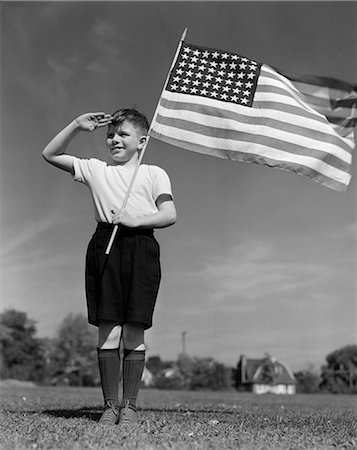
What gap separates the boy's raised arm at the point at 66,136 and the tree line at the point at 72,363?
1398 inches

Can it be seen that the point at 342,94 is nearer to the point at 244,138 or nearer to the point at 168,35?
the point at 244,138

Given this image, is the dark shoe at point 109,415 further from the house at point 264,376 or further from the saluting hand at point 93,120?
the house at point 264,376

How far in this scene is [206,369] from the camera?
142 ft

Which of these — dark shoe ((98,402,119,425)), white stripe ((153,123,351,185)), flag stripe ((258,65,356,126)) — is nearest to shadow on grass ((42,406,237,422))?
dark shoe ((98,402,119,425))

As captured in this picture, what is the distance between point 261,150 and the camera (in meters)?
4.93

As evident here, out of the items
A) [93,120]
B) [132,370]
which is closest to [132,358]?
[132,370]

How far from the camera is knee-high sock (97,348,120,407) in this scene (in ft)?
13.0

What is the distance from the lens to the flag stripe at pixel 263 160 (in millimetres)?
4781

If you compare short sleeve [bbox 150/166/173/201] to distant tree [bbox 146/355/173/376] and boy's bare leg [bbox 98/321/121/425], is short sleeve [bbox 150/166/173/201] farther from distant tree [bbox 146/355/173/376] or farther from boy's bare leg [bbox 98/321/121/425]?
distant tree [bbox 146/355/173/376]

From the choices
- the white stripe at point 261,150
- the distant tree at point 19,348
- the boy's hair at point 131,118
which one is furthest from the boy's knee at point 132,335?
the distant tree at point 19,348

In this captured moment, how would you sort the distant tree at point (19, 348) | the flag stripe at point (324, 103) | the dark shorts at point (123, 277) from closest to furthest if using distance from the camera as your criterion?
the dark shorts at point (123, 277) → the flag stripe at point (324, 103) → the distant tree at point (19, 348)

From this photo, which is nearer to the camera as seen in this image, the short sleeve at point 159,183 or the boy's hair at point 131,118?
the short sleeve at point 159,183

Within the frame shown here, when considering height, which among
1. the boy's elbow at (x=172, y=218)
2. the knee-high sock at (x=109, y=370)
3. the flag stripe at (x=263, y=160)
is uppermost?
the flag stripe at (x=263, y=160)

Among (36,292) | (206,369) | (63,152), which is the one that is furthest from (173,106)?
(206,369)
